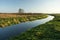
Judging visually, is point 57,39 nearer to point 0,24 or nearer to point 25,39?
point 25,39

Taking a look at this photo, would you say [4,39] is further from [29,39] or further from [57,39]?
[57,39]

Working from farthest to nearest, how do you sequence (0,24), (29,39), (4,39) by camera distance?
(0,24) → (4,39) → (29,39)

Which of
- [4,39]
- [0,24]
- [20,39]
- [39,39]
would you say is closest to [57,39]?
[39,39]

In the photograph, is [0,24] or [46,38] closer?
[46,38]

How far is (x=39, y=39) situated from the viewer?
80.1 feet

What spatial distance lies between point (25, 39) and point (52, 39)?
4534 mm

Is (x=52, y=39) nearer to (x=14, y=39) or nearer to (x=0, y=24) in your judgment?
(x=14, y=39)

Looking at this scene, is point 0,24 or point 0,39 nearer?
point 0,39

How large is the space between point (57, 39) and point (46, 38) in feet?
6.14

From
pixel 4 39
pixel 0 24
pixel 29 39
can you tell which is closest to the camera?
pixel 29 39

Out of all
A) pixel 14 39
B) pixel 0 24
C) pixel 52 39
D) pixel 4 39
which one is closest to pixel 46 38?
pixel 52 39

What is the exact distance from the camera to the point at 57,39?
24.4m

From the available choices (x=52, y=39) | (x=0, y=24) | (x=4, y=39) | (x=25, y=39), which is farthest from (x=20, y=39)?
(x=0, y=24)

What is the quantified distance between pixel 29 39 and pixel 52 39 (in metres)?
3.88
